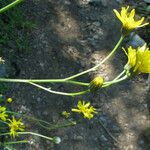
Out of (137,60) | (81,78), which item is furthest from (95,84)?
(81,78)

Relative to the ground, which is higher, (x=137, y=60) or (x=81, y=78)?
(x=137, y=60)

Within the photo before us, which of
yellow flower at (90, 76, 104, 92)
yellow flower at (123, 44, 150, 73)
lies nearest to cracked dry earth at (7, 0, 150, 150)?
yellow flower at (90, 76, 104, 92)

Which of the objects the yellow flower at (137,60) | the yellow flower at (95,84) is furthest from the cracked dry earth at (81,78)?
the yellow flower at (137,60)

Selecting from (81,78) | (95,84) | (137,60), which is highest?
(137,60)

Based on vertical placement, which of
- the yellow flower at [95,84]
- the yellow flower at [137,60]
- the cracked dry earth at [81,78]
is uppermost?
the yellow flower at [137,60]

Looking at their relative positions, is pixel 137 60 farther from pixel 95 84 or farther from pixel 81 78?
pixel 81 78

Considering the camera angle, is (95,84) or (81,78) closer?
(95,84)

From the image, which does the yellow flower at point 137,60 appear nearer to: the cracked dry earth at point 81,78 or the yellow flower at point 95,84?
the yellow flower at point 95,84

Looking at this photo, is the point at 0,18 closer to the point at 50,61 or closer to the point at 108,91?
the point at 50,61

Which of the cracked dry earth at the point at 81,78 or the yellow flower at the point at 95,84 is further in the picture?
the cracked dry earth at the point at 81,78

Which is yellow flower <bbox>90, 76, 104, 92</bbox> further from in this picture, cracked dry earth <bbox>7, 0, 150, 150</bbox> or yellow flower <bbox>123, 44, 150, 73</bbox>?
cracked dry earth <bbox>7, 0, 150, 150</bbox>
